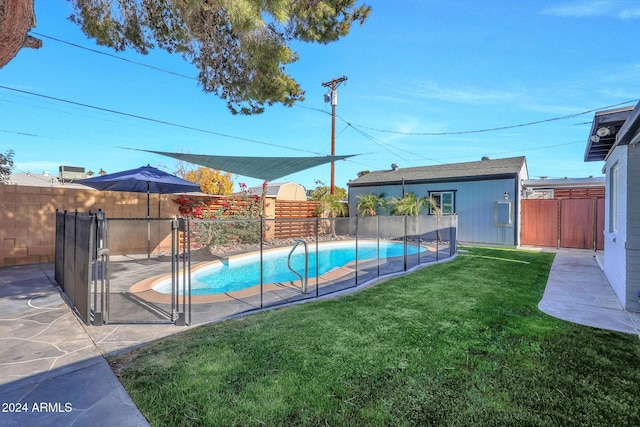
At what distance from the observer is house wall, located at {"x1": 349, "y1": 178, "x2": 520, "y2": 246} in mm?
13883

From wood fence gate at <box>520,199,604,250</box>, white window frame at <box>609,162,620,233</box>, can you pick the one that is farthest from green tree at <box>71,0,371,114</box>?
wood fence gate at <box>520,199,604,250</box>

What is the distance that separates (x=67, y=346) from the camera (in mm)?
3559

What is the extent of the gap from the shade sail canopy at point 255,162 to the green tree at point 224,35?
63.2 inches

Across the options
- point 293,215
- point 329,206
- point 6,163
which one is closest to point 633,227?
point 293,215

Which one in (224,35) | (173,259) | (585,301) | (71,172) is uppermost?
(224,35)

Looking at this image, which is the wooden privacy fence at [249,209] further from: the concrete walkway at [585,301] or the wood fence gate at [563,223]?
the wood fence gate at [563,223]

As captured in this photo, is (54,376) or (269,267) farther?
(269,267)

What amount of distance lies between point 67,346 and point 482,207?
50.7 feet

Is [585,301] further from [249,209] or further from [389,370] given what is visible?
[249,209]

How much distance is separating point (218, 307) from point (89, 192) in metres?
7.26

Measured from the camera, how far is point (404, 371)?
3041 millimetres

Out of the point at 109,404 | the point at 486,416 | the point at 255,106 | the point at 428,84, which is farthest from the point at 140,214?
the point at 428,84

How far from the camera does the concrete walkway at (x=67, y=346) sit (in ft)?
7.82

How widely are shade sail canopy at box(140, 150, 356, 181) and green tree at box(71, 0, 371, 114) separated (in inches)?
63.2
